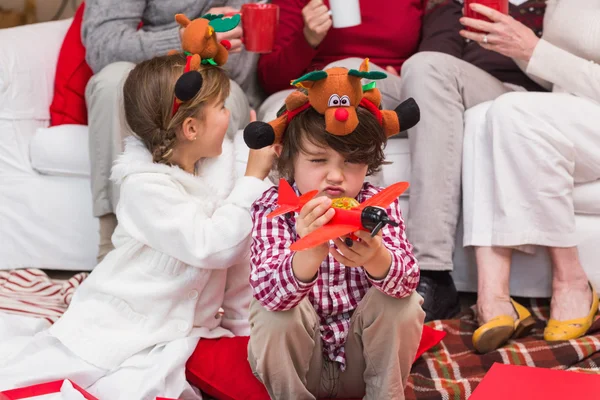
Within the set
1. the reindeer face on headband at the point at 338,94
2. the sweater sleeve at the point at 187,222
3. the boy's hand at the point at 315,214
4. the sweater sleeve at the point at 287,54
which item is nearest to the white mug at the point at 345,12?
the sweater sleeve at the point at 287,54

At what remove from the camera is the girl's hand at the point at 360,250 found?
3.60ft

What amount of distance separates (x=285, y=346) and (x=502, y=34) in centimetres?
99

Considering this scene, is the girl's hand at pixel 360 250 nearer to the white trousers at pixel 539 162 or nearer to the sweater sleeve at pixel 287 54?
the white trousers at pixel 539 162

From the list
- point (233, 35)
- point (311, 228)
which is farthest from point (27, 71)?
point (311, 228)

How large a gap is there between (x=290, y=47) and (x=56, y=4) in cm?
105

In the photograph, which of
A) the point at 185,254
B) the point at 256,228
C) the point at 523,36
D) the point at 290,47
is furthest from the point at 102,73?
the point at 523,36

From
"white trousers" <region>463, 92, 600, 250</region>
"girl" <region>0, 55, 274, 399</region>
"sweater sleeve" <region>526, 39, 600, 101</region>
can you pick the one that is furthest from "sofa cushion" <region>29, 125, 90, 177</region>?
"sweater sleeve" <region>526, 39, 600, 101</region>

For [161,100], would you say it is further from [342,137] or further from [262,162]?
[342,137]

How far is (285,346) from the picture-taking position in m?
1.27

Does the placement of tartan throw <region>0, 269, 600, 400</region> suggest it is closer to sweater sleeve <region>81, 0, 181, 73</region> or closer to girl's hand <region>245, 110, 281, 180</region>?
girl's hand <region>245, 110, 281, 180</region>

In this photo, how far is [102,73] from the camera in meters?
2.00

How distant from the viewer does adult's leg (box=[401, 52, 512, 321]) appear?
1.81 meters

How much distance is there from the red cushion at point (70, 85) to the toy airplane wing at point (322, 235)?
1.34 m

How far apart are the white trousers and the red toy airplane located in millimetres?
761
